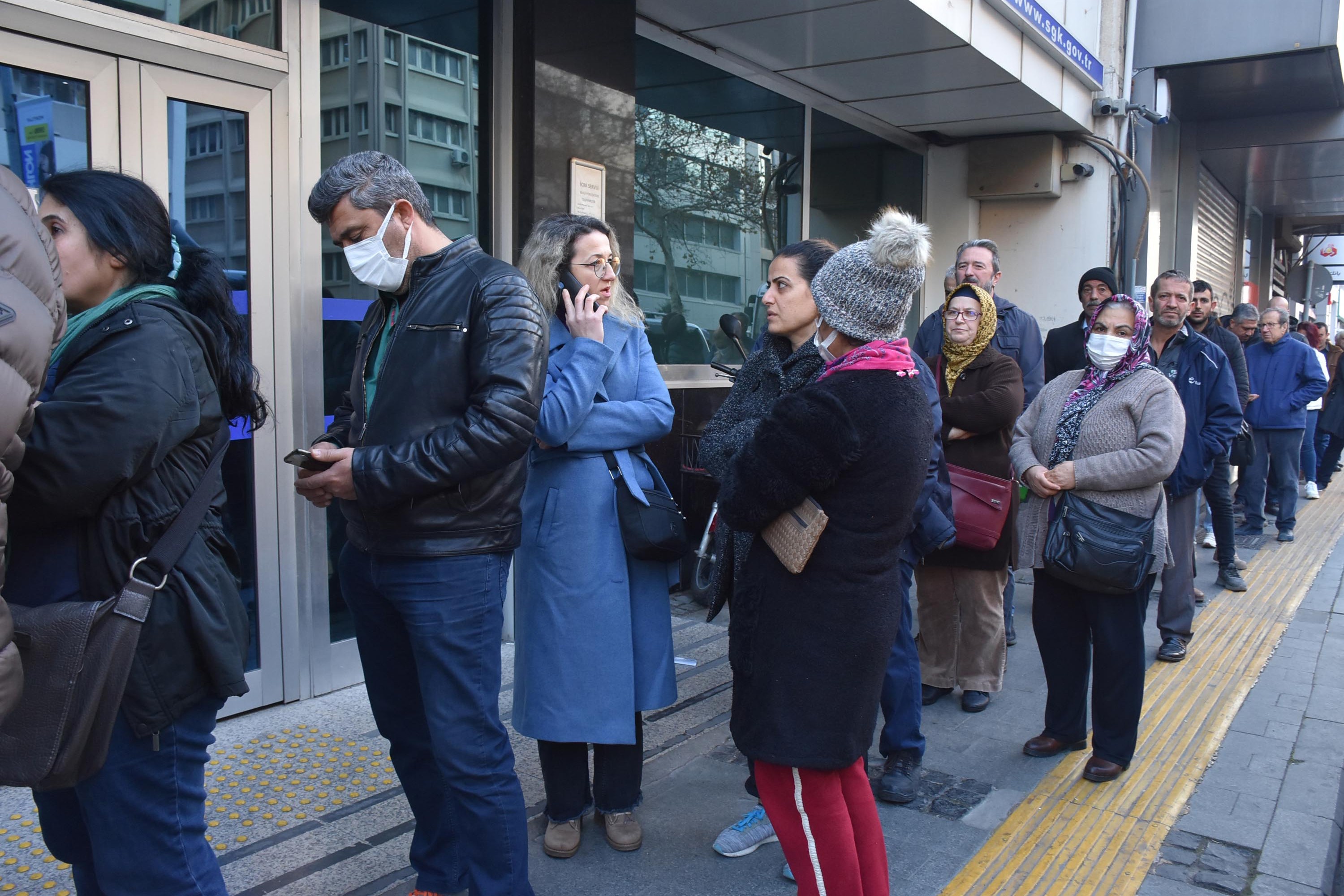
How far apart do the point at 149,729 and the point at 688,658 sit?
3.30 meters

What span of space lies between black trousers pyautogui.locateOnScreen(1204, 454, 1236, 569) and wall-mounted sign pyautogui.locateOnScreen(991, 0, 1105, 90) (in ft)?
10.1

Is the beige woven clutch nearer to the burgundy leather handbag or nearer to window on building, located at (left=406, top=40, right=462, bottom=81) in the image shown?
the burgundy leather handbag

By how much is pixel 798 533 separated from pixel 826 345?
48cm

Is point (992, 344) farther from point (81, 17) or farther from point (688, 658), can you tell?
point (81, 17)

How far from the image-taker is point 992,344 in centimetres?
455

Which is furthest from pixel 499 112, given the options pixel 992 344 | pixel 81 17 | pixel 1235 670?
pixel 1235 670

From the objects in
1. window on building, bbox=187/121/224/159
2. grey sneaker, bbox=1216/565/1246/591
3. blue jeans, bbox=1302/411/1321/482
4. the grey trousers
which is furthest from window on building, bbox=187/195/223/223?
blue jeans, bbox=1302/411/1321/482

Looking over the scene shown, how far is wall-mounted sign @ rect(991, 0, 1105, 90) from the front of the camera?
21.3 feet

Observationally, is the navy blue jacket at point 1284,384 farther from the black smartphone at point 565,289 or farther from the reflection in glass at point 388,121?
the black smartphone at point 565,289

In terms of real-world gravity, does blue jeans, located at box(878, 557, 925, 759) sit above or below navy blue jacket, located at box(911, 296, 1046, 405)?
below

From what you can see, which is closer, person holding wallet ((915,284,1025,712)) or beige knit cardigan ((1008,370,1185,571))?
beige knit cardigan ((1008,370,1185,571))

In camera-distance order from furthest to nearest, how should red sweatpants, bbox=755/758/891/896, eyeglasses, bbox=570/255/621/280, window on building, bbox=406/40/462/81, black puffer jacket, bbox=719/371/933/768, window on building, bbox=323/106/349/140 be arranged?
window on building, bbox=406/40/462/81 < window on building, bbox=323/106/349/140 < eyeglasses, bbox=570/255/621/280 < red sweatpants, bbox=755/758/891/896 < black puffer jacket, bbox=719/371/933/768

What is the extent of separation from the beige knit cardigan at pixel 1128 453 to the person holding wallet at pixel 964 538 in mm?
295

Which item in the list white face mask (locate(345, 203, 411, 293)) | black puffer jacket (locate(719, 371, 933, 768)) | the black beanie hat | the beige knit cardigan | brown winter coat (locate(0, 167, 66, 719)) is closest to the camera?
brown winter coat (locate(0, 167, 66, 719))
